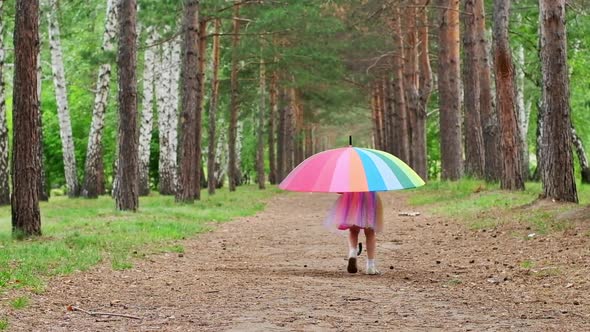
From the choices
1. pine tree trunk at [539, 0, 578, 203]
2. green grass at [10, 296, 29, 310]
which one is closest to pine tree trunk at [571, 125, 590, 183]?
pine tree trunk at [539, 0, 578, 203]

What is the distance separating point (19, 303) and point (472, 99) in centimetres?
1997

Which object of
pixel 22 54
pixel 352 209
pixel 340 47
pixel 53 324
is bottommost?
pixel 53 324

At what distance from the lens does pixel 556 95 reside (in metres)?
15.1

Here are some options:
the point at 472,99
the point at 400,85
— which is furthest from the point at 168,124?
the point at 400,85

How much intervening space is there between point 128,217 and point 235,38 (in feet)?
60.0

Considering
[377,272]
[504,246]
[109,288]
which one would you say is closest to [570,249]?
[504,246]

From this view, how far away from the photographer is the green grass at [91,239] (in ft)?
33.0

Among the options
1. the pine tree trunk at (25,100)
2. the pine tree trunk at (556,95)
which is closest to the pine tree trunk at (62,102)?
the pine tree trunk at (25,100)

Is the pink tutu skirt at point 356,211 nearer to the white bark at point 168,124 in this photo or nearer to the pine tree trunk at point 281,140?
the white bark at point 168,124

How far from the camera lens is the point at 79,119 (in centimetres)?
4403

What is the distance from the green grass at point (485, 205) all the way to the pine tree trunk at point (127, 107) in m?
7.30

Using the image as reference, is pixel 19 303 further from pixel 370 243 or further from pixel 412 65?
pixel 412 65

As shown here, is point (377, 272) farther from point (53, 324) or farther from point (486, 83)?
point (486, 83)

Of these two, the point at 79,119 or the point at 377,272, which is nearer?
the point at 377,272
